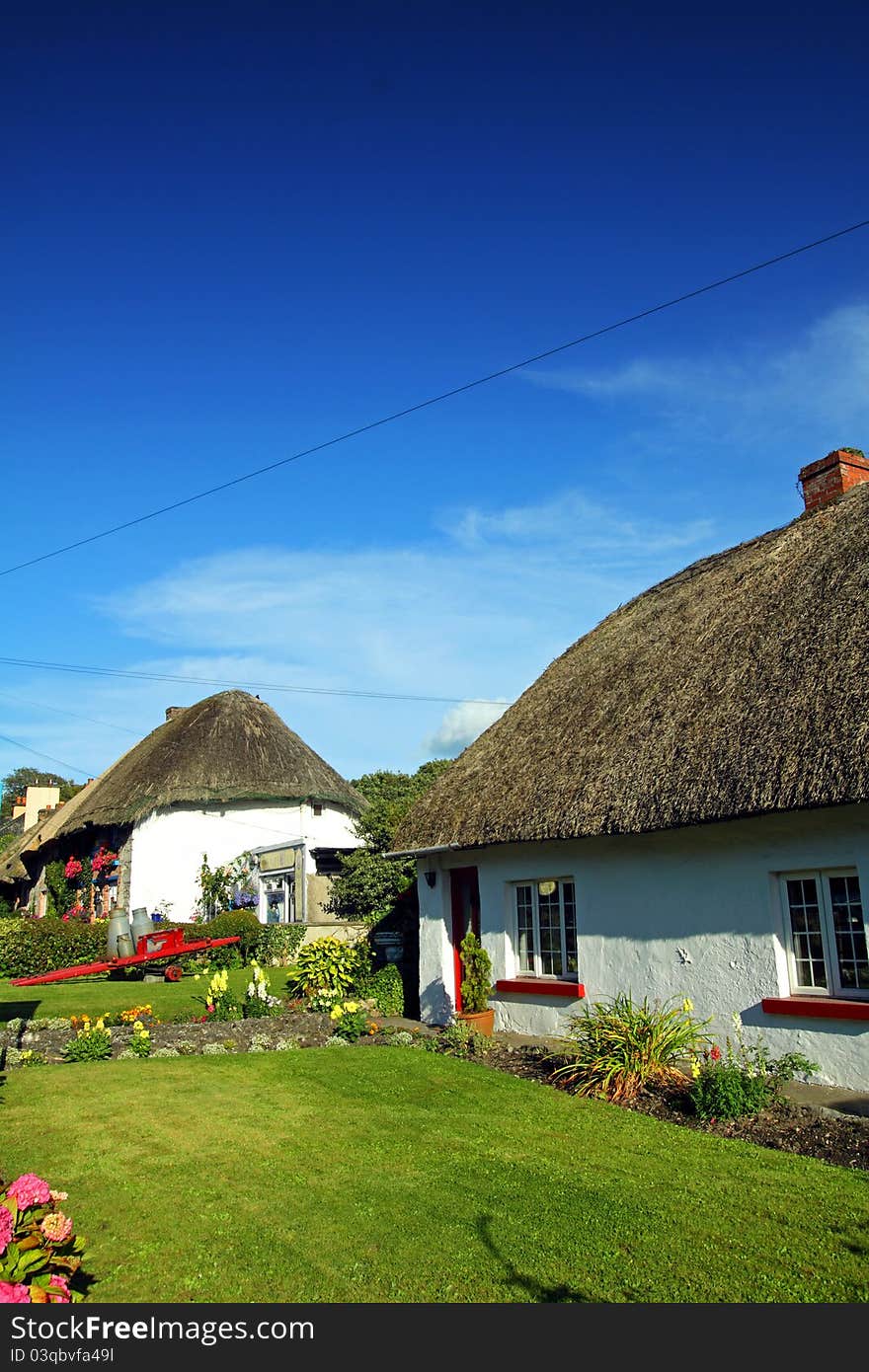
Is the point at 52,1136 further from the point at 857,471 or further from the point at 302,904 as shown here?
the point at 302,904

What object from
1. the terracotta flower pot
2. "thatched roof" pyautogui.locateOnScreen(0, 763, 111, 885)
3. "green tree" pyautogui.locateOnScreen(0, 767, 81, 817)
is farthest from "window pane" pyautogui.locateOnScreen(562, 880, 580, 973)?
"green tree" pyautogui.locateOnScreen(0, 767, 81, 817)

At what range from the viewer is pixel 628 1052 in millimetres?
9539

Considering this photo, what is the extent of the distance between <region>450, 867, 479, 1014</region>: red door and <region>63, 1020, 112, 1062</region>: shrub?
5197mm

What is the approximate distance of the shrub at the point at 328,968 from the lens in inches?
627

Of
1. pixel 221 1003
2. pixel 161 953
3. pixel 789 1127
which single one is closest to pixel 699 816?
pixel 789 1127

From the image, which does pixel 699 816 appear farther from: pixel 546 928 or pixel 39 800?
pixel 39 800

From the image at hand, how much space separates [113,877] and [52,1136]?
913 inches

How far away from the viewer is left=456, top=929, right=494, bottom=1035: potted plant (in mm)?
13000

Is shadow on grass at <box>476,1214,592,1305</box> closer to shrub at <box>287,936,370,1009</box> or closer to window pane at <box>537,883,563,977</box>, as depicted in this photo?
window pane at <box>537,883,563,977</box>

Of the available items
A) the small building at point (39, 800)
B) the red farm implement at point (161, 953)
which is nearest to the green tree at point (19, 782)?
the small building at point (39, 800)

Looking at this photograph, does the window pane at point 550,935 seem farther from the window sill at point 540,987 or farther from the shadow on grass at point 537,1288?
the shadow on grass at point 537,1288

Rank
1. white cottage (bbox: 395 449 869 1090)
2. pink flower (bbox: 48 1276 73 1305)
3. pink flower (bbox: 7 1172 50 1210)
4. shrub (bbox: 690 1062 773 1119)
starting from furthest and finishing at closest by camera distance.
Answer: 1. white cottage (bbox: 395 449 869 1090)
2. shrub (bbox: 690 1062 773 1119)
3. pink flower (bbox: 7 1172 50 1210)
4. pink flower (bbox: 48 1276 73 1305)

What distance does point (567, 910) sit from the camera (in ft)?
42.2
